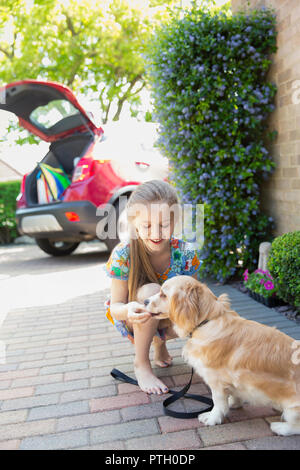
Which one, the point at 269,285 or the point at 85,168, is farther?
the point at 85,168

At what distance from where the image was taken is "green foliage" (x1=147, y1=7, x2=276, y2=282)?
16.1ft

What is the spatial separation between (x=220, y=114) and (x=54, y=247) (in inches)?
201

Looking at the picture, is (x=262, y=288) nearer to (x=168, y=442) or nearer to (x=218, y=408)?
(x=218, y=408)

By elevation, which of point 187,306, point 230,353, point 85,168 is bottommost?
point 230,353

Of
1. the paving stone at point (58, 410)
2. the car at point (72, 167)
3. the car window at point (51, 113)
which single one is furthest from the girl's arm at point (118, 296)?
the car window at point (51, 113)

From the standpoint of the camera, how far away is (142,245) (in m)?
2.87

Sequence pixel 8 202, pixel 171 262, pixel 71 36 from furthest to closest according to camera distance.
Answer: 1. pixel 71 36
2. pixel 8 202
3. pixel 171 262

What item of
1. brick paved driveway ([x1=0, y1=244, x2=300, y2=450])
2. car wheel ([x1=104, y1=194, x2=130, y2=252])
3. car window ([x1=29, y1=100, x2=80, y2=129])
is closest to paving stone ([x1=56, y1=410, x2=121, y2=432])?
brick paved driveway ([x1=0, y1=244, x2=300, y2=450])

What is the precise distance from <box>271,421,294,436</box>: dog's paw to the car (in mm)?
5117

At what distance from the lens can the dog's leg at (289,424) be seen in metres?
2.08

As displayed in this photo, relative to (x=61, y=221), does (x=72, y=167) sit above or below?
above

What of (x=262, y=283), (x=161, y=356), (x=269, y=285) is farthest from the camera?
(x=262, y=283)

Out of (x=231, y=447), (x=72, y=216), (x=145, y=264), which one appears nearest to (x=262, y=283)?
(x=145, y=264)

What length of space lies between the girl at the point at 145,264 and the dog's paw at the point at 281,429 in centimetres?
74
